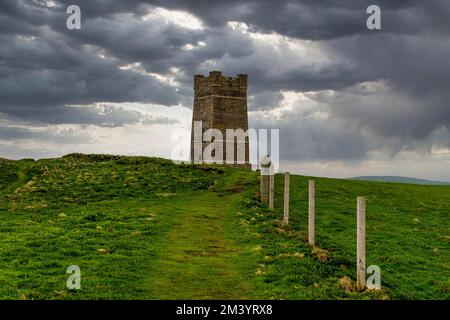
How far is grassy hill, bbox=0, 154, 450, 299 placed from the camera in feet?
49.9

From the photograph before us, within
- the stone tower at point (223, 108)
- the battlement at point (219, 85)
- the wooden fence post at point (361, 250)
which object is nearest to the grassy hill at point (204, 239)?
the wooden fence post at point (361, 250)

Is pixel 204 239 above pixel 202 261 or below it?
above

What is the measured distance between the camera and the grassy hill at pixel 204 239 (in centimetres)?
1522

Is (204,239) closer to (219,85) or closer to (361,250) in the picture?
(361,250)

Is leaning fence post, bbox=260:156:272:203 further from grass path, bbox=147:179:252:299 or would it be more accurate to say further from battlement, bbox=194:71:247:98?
battlement, bbox=194:71:247:98

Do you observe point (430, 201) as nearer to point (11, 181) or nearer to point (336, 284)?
point (336, 284)

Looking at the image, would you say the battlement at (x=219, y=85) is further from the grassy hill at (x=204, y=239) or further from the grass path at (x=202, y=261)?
the grass path at (x=202, y=261)

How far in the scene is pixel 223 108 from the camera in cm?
7788

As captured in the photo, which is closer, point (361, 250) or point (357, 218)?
point (361, 250)

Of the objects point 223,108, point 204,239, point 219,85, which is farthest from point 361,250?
point 219,85

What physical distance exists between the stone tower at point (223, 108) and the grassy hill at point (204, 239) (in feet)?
91.6

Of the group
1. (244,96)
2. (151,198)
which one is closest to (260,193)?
(151,198)

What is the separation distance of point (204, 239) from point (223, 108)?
55.5m
